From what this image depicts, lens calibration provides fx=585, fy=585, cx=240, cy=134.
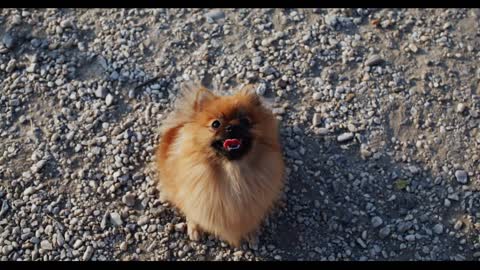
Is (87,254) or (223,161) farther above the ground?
(223,161)

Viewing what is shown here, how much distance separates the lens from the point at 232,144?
3.85 meters

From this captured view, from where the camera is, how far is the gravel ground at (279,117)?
4809mm

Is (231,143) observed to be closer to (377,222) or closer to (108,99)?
(377,222)

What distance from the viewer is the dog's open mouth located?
3842 mm

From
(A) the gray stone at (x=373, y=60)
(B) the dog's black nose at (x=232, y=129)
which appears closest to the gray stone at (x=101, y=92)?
(B) the dog's black nose at (x=232, y=129)

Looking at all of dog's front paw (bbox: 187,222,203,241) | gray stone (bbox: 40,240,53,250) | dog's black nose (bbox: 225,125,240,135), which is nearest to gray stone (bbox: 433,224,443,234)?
dog's front paw (bbox: 187,222,203,241)

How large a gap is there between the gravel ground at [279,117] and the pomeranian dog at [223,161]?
469 mm

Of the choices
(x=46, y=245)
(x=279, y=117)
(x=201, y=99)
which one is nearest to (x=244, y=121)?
(x=201, y=99)

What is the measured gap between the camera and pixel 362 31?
5.83 metres

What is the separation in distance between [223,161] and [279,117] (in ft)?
4.47

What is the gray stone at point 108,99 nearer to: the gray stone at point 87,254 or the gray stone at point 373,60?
the gray stone at point 87,254

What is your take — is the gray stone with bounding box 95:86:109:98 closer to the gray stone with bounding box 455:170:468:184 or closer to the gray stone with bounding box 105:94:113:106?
the gray stone with bounding box 105:94:113:106

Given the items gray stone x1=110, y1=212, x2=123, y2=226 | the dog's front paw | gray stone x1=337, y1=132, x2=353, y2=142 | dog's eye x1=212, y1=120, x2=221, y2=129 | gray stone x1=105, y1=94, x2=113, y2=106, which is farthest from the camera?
gray stone x1=105, y1=94, x2=113, y2=106
